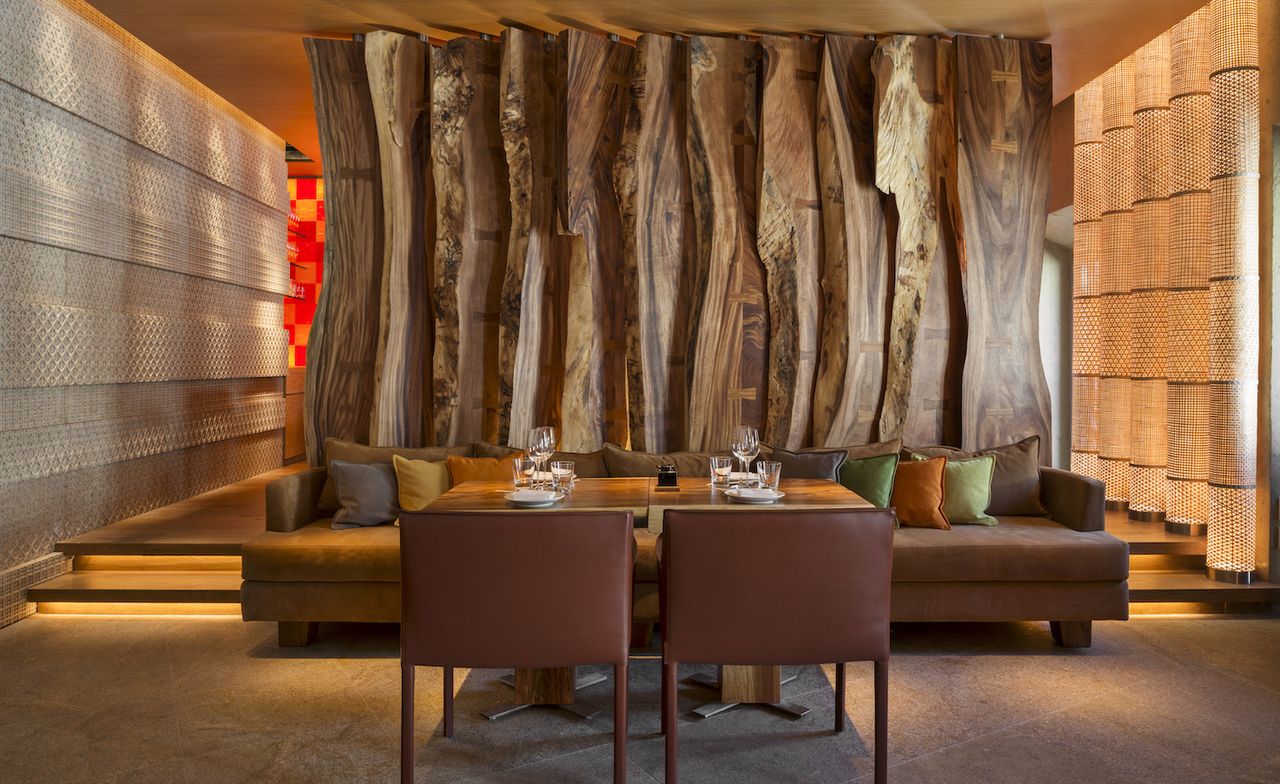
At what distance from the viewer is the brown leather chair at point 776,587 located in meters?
2.36

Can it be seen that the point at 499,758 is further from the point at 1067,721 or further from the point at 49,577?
the point at 49,577

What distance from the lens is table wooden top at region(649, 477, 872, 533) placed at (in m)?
2.82

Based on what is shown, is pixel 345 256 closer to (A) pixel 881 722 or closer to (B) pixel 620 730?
(B) pixel 620 730

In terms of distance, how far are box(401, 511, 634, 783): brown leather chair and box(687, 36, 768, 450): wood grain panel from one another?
2.31m

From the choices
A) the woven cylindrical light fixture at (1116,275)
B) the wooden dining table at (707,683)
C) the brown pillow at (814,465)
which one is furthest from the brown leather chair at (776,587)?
the woven cylindrical light fixture at (1116,275)

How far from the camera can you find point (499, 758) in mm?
2697

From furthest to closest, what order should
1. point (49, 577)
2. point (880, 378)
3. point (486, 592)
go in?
point (880, 378)
point (49, 577)
point (486, 592)

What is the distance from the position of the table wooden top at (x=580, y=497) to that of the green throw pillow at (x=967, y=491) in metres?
1.43

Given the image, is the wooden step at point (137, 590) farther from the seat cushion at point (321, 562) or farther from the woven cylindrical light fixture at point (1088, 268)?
the woven cylindrical light fixture at point (1088, 268)

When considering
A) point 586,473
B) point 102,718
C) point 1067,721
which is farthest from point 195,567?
point 1067,721

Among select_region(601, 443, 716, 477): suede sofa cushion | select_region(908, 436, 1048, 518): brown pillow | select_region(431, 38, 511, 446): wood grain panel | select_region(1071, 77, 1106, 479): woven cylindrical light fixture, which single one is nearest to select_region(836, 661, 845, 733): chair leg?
select_region(601, 443, 716, 477): suede sofa cushion

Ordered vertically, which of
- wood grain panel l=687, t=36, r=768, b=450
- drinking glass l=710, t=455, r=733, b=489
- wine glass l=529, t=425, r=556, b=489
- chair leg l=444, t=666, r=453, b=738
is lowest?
chair leg l=444, t=666, r=453, b=738

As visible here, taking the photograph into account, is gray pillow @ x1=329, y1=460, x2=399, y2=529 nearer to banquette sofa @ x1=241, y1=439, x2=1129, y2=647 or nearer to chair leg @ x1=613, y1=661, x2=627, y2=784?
banquette sofa @ x1=241, y1=439, x2=1129, y2=647

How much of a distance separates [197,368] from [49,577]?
6.06 ft
